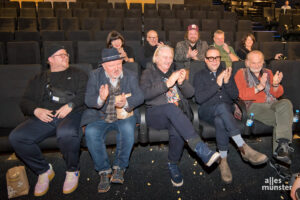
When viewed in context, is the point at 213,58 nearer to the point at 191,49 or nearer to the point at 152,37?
the point at 191,49

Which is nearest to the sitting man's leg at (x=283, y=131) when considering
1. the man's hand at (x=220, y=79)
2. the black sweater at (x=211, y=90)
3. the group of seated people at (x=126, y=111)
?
the group of seated people at (x=126, y=111)

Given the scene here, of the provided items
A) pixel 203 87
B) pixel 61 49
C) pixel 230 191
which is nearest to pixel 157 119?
pixel 203 87

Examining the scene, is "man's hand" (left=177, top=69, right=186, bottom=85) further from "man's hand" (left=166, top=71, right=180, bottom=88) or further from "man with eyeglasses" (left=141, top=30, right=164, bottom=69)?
"man with eyeglasses" (left=141, top=30, right=164, bottom=69)

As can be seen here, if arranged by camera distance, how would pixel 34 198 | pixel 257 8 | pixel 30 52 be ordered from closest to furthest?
1. pixel 34 198
2. pixel 30 52
3. pixel 257 8

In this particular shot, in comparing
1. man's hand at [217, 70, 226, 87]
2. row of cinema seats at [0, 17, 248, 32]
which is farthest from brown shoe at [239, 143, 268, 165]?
row of cinema seats at [0, 17, 248, 32]

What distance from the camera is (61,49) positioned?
208cm

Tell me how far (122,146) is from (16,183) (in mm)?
917

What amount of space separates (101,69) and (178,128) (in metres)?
0.89

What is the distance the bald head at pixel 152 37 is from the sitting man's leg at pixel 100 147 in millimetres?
1999

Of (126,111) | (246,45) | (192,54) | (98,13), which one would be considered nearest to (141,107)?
(126,111)

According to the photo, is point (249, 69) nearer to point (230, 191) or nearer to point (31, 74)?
point (230, 191)

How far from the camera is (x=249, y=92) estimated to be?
7.19 ft

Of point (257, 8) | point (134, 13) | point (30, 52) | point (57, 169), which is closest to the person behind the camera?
point (57, 169)

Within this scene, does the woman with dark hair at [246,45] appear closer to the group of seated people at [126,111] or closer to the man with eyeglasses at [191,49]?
the man with eyeglasses at [191,49]
